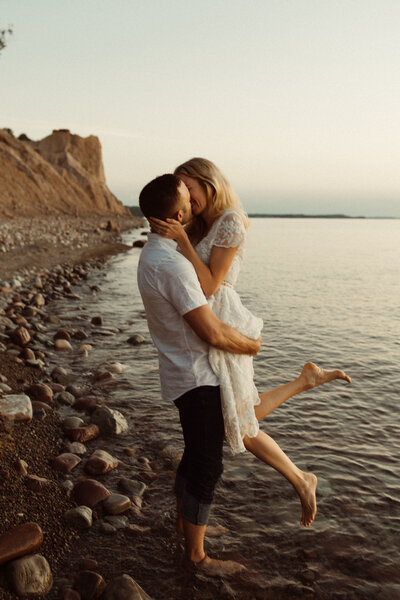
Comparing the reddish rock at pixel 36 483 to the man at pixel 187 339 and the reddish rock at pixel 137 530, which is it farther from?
the man at pixel 187 339

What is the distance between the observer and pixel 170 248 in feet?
8.57

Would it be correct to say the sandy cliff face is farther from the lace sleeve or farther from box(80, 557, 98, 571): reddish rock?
the lace sleeve

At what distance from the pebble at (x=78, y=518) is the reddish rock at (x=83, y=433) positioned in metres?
1.29

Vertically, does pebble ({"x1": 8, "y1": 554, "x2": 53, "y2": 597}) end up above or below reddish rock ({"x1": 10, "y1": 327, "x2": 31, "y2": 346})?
below

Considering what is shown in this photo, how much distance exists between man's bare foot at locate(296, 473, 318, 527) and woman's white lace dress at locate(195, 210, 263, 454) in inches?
32.6

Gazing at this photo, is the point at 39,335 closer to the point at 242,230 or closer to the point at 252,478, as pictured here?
the point at 252,478

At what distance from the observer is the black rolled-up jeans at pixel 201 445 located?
106 inches

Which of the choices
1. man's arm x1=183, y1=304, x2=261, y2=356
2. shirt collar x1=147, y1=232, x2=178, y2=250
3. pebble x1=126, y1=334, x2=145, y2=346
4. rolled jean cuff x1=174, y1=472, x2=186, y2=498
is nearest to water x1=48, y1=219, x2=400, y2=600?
pebble x1=126, y1=334, x2=145, y2=346

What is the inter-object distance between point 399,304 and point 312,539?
13077 mm

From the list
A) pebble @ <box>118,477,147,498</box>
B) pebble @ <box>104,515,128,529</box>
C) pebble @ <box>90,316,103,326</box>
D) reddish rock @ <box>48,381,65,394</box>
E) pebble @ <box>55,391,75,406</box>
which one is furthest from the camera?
pebble @ <box>90,316,103,326</box>

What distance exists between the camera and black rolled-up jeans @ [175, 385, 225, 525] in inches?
106

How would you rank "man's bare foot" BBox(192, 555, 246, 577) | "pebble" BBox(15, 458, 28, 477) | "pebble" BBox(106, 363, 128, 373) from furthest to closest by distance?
"pebble" BBox(106, 363, 128, 373) → "pebble" BBox(15, 458, 28, 477) → "man's bare foot" BBox(192, 555, 246, 577)

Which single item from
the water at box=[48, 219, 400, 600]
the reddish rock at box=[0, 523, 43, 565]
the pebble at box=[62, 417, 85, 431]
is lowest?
the water at box=[48, 219, 400, 600]

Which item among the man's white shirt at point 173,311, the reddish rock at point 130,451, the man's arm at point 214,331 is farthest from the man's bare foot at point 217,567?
the reddish rock at point 130,451
